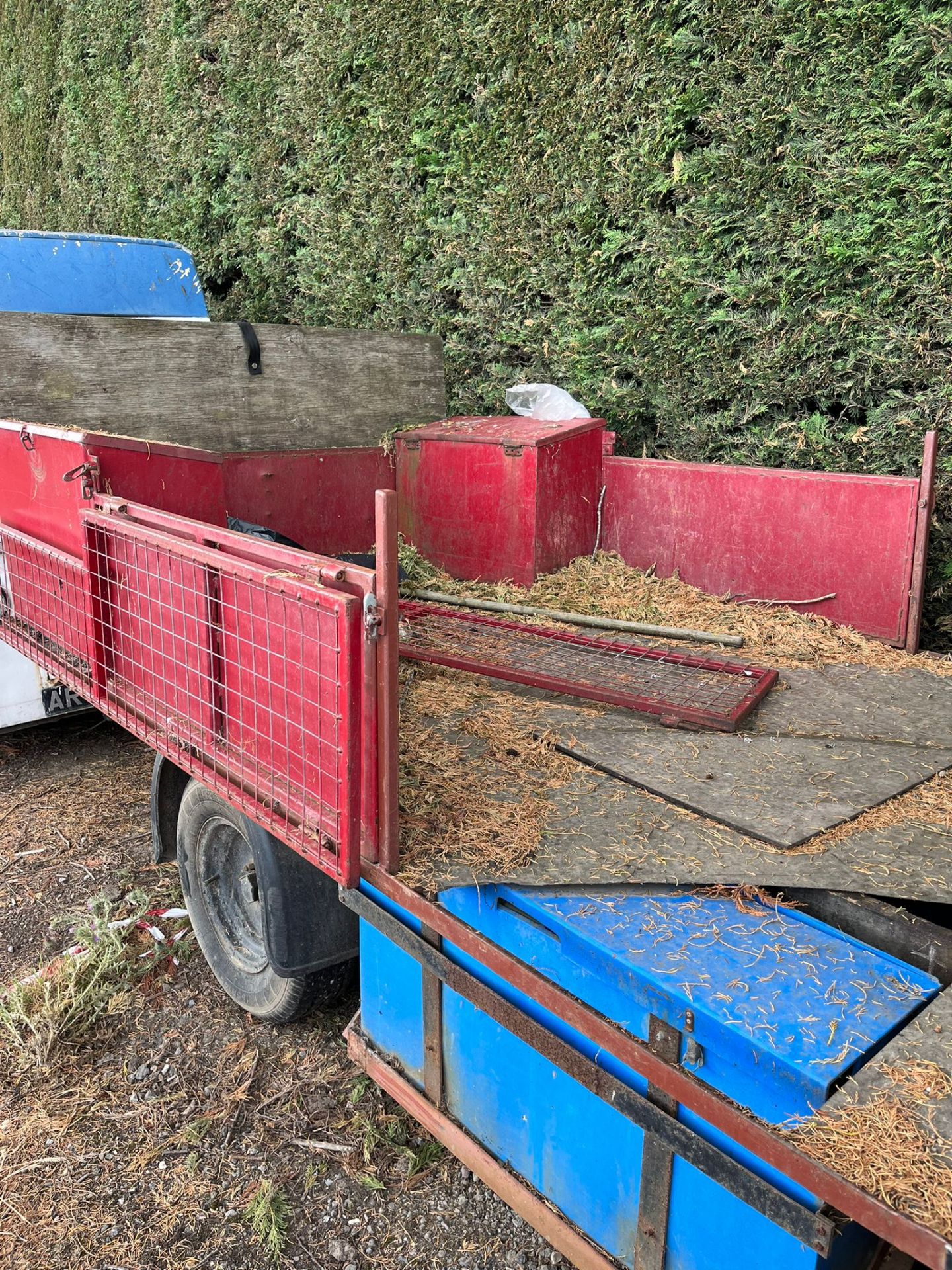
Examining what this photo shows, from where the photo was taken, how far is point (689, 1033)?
1.63m

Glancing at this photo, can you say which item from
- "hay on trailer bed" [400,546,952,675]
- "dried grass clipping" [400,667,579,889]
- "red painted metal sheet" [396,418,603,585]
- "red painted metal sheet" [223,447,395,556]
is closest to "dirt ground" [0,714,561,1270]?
"dried grass clipping" [400,667,579,889]

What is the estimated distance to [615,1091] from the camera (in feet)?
5.85

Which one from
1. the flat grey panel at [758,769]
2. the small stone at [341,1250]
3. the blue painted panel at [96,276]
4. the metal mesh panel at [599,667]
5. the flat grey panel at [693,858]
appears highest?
the blue painted panel at [96,276]

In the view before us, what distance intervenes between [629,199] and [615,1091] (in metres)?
5.07

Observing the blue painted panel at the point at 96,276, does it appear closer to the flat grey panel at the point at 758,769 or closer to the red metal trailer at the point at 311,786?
the red metal trailer at the point at 311,786

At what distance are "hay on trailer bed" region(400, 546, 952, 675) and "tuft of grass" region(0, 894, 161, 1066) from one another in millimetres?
2155

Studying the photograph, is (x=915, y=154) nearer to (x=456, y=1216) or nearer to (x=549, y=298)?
(x=549, y=298)

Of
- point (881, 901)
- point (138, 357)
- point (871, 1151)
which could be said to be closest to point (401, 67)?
point (138, 357)

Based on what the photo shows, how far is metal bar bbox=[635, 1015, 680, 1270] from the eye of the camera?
1.69 metres

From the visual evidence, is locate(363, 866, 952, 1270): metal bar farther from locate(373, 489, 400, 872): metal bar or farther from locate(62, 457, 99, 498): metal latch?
locate(62, 457, 99, 498): metal latch

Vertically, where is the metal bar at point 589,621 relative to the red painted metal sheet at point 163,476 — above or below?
below

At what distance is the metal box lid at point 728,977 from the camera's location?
154 cm

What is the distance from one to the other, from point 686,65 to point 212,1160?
5570 mm

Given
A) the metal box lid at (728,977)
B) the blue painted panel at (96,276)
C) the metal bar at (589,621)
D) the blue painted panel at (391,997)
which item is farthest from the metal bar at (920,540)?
the blue painted panel at (96,276)
